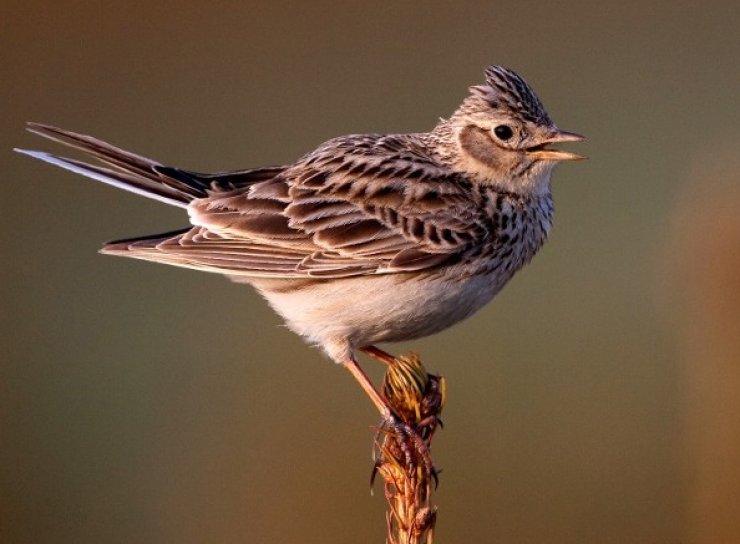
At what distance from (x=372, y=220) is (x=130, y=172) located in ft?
3.65

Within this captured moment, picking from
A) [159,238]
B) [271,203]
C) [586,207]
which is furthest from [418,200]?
[586,207]

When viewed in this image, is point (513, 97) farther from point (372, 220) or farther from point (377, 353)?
point (377, 353)

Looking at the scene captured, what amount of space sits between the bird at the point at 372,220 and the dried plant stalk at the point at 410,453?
526mm

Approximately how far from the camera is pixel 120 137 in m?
12.6

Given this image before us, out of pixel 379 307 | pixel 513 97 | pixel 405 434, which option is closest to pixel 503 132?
pixel 513 97

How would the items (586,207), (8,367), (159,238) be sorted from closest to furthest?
(159,238)
(8,367)
(586,207)

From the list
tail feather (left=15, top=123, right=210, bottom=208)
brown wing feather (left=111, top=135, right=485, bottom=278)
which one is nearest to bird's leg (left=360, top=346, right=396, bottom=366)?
brown wing feather (left=111, top=135, right=485, bottom=278)

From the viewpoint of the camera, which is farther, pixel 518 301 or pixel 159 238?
pixel 518 301

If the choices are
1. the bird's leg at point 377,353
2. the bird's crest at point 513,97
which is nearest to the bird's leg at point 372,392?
the bird's leg at point 377,353

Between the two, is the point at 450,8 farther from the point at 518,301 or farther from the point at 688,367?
the point at 688,367

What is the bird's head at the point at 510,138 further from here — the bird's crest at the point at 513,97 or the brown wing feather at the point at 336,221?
the brown wing feather at the point at 336,221

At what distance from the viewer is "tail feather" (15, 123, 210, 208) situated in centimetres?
627

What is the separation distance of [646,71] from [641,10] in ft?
4.16

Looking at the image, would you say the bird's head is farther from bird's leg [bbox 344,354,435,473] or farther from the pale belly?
bird's leg [bbox 344,354,435,473]
